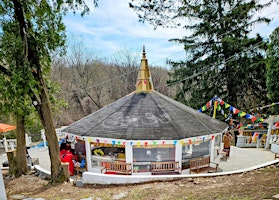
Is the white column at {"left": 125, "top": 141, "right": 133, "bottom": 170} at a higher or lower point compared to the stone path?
higher

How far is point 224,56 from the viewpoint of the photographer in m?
18.5

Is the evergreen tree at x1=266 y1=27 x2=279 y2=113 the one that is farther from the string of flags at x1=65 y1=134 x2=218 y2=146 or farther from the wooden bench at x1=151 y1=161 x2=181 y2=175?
the wooden bench at x1=151 y1=161 x2=181 y2=175

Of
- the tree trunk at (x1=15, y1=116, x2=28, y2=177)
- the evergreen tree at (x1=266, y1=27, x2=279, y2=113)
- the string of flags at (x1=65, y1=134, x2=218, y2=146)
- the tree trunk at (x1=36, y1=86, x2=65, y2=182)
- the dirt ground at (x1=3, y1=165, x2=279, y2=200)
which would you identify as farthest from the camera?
the evergreen tree at (x1=266, y1=27, x2=279, y2=113)

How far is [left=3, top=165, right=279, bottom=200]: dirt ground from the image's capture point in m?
4.92

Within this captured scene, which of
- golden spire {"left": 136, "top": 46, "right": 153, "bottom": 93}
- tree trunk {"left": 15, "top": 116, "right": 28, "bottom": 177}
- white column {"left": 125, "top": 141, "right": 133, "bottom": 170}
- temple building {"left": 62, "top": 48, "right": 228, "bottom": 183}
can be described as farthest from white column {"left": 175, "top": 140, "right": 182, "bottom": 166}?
tree trunk {"left": 15, "top": 116, "right": 28, "bottom": 177}

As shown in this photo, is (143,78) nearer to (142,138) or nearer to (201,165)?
(142,138)

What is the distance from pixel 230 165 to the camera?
10734mm

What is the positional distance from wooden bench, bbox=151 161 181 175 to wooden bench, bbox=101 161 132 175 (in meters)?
1.07

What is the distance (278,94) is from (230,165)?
7.51 m

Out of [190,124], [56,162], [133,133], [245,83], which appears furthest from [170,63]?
[56,162]

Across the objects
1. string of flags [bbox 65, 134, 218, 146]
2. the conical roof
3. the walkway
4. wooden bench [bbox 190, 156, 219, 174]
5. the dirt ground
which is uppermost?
the conical roof

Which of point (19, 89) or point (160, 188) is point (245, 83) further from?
point (19, 89)

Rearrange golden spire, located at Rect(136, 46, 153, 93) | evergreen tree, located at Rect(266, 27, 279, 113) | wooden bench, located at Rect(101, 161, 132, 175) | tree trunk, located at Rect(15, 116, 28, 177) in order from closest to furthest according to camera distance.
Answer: tree trunk, located at Rect(15, 116, 28, 177)
wooden bench, located at Rect(101, 161, 132, 175)
golden spire, located at Rect(136, 46, 153, 93)
evergreen tree, located at Rect(266, 27, 279, 113)

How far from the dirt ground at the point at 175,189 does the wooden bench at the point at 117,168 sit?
2172mm
